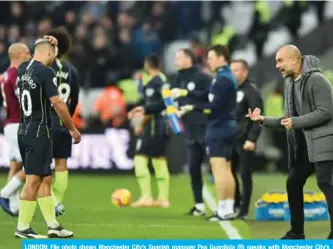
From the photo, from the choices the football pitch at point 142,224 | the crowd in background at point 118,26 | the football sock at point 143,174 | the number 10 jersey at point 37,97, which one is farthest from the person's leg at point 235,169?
the crowd in background at point 118,26

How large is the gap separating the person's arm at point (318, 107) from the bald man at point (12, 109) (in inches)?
166

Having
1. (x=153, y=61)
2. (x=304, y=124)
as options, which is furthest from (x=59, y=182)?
(x=304, y=124)

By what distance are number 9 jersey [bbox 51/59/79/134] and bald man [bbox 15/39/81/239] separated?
151cm

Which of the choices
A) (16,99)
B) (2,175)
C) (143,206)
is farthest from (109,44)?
(16,99)

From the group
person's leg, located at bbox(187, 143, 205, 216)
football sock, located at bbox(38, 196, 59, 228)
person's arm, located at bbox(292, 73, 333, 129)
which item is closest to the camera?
person's arm, located at bbox(292, 73, 333, 129)

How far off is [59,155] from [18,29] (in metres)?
14.0

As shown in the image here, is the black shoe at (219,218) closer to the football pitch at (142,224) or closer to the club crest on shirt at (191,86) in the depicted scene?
the football pitch at (142,224)

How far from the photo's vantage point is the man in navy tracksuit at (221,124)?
554 inches

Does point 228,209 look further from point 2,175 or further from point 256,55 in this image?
point 256,55

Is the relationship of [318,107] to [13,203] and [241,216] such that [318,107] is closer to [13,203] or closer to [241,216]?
[241,216]

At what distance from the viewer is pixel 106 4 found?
28609 mm

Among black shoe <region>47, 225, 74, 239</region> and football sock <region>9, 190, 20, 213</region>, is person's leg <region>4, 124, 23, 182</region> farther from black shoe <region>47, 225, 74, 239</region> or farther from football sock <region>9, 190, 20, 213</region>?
black shoe <region>47, 225, 74, 239</region>

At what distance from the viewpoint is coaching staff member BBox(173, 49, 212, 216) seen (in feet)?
50.1

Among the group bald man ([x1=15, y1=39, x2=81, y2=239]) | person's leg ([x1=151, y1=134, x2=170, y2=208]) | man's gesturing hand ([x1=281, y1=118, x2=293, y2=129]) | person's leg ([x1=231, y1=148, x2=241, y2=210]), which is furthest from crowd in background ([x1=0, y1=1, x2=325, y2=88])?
man's gesturing hand ([x1=281, y1=118, x2=293, y2=129])
